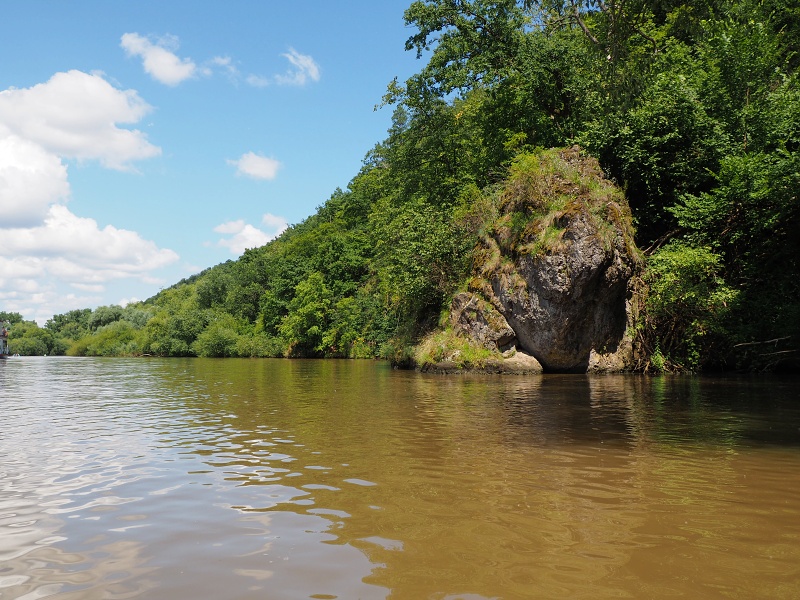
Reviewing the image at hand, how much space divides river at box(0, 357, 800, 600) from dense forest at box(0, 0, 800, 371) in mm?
10987

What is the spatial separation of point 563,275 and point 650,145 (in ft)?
25.3

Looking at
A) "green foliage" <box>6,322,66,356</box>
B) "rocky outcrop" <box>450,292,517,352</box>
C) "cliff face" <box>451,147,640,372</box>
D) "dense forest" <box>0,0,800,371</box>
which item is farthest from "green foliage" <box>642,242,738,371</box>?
"green foliage" <box>6,322,66,356</box>

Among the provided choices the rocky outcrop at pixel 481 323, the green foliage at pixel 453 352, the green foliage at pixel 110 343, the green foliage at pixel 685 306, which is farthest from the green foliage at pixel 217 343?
the green foliage at pixel 685 306

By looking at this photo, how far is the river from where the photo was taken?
3.39m

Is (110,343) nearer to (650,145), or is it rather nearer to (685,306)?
(650,145)

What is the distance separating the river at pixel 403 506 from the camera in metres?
3.39

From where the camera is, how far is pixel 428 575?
3461 mm

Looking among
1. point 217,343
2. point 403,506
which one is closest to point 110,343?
point 217,343

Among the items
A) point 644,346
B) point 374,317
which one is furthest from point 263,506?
point 374,317

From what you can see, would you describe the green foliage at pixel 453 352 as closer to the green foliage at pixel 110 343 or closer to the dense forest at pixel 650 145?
the dense forest at pixel 650 145

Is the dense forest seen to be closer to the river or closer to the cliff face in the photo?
the cliff face

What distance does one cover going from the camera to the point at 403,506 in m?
4.96

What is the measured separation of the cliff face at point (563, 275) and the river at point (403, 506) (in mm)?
12054

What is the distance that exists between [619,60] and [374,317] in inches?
1585
